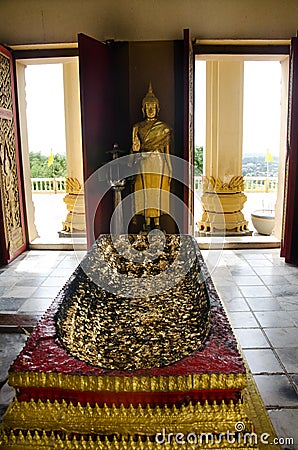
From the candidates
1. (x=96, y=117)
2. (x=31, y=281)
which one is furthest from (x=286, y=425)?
(x=96, y=117)

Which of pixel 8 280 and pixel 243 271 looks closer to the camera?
pixel 8 280

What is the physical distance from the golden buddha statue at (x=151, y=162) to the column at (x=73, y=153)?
175 centimetres

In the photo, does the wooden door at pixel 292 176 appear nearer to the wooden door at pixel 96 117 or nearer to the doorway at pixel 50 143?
the wooden door at pixel 96 117

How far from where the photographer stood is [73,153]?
22.5 ft

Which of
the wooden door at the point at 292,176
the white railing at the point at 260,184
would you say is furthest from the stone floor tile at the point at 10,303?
the white railing at the point at 260,184

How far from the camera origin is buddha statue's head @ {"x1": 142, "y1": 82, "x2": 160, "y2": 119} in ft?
15.5

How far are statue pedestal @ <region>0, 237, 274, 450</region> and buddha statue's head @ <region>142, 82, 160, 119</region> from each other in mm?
3724

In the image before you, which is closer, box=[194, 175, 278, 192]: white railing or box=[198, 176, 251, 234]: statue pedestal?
box=[198, 176, 251, 234]: statue pedestal

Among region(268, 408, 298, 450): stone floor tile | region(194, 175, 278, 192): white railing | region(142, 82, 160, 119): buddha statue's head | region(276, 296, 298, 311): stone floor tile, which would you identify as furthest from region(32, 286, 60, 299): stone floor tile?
region(194, 175, 278, 192): white railing

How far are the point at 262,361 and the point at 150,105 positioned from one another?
9.96ft

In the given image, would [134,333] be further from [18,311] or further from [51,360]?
[18,311]

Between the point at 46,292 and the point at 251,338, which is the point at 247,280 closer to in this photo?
the point at 251,338

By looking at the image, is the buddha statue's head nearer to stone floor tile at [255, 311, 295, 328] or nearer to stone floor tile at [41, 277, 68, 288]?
stone floor tile at [41, 277, 68, 288]

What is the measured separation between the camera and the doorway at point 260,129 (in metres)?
5.50
